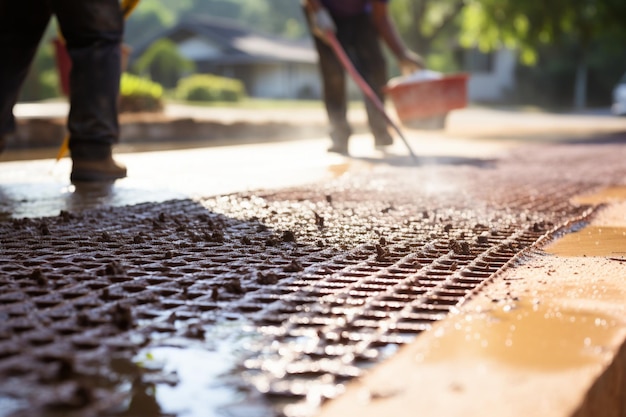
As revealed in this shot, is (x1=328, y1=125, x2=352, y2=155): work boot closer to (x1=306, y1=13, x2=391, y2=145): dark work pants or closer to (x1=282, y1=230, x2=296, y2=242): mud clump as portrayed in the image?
(x1=306, y1=13, x2=391, y2=145): dark work pants

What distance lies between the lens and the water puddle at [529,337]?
3.94 feet

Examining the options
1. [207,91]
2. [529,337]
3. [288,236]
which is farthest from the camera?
[207,91]

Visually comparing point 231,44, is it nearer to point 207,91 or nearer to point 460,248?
point 207,91

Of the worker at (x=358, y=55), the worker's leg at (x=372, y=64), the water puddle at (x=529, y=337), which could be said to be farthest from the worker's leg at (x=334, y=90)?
the water puddle at (x=529, y=337)

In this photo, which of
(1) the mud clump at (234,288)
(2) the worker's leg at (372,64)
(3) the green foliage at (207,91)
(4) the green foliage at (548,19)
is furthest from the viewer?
(3) the green foliage at (207,91)

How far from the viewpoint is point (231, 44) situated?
130 feet

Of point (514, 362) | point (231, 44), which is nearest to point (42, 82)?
point (231, 44)

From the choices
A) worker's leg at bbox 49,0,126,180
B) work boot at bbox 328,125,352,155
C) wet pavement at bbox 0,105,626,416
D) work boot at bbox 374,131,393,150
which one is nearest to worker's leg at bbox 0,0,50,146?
worker's leg at bbox 49,0,126,180

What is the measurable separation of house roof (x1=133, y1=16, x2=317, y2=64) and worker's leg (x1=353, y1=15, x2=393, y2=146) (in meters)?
32.7

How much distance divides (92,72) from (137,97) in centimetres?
841

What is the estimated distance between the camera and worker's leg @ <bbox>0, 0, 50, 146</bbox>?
3854mm

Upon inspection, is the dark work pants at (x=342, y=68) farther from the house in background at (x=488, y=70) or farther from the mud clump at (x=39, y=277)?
Result: the house in background at (x=488, y=70)

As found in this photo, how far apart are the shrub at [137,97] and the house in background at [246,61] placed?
27044 millimetres

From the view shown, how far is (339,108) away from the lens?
21.6 feet
